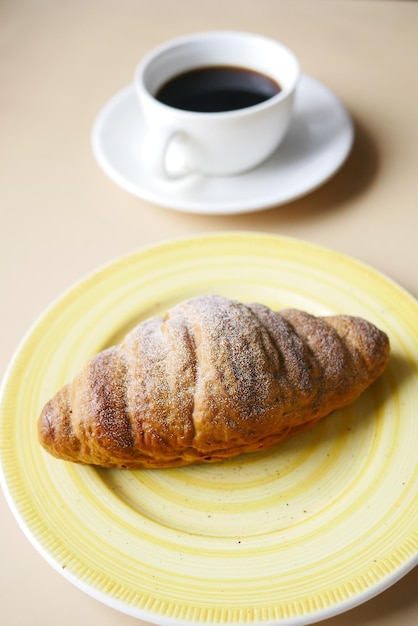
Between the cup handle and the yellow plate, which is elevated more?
the cup handle

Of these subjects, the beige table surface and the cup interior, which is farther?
the cup interior

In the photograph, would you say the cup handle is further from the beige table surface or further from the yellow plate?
the yellow plate

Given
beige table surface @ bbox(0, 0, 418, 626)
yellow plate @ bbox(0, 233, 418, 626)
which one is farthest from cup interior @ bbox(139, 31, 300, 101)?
yellow plate @ bbox(0, 233, 418, 626)

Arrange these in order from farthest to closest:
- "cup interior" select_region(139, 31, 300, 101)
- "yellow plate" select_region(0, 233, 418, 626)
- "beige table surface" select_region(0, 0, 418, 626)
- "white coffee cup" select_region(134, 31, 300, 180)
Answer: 1. "cup interior" select_region(139, 31, 300, 101)
2. "white coffee cup" select_region(134, 31, 300, 180)
3. "beige table surface" select_region(0, 0, 418, 626)
4. "yellow plate" select_region(0, 233, 418, 626)

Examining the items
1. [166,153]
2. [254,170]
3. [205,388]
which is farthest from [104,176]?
[205,388]

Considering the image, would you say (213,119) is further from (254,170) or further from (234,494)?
(234,494)

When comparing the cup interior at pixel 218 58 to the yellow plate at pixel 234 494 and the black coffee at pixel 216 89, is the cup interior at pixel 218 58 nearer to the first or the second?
the black coffee at pixel 216 89
